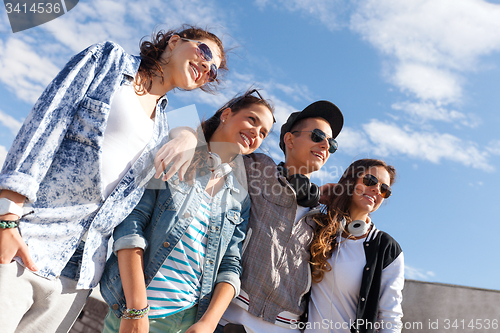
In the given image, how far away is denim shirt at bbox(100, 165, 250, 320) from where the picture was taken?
221 centimetres

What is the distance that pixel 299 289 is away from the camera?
2.97 meters

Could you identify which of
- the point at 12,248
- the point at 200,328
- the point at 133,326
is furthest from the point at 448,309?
the point at 12,248

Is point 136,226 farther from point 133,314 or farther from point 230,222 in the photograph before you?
point 230,222

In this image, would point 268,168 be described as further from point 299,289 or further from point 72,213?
point 72,213

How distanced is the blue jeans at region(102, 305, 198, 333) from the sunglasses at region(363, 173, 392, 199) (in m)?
2.29

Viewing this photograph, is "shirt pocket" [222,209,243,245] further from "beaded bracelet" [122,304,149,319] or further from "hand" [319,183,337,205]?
"hand" [319,183,337,205]

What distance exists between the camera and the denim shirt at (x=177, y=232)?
221 cm

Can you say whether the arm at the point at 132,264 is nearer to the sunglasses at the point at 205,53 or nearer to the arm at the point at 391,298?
the sunglasses at the point at 205,53

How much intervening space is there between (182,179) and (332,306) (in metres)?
1.80

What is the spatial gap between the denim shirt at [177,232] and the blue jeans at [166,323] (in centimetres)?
10

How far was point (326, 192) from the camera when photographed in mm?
3918

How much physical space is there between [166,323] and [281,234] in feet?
3.87

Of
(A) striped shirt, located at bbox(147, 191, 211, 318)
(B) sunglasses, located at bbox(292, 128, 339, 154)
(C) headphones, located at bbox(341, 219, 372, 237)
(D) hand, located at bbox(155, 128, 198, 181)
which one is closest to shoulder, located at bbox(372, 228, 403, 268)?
(C) headphones, located at bbox(341, 219, 372, 237)

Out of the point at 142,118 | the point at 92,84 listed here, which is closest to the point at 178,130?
the point at 142,118
